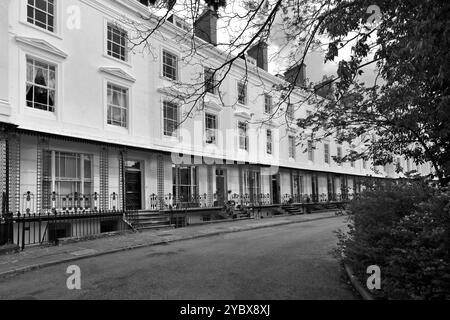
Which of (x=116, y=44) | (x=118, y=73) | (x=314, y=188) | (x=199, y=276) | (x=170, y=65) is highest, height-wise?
(x=116, y=44)

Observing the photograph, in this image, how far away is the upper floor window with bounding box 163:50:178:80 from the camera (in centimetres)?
2023

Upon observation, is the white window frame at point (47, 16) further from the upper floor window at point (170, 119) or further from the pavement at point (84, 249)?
the pavement at point (84, 249)

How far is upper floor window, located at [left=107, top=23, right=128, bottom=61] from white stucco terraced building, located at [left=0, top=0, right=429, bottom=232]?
0.15 feet

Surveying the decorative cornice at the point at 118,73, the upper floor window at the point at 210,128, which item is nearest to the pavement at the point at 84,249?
the decorative cornice at the point at 118,73

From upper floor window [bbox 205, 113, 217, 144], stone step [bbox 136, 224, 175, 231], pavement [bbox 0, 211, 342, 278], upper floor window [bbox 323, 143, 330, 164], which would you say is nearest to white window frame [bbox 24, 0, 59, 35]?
pavement [bbox 0, 211, 342, 278]

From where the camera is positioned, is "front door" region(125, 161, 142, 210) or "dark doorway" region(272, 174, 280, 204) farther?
"dark doorway" region(272, 174, 280, 204)

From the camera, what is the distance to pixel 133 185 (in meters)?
18.2

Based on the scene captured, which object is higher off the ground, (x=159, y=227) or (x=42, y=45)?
(x=42, y=45)

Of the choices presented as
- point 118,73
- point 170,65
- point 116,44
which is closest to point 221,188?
point 170,65

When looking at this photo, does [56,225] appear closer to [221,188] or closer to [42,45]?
[42,45]

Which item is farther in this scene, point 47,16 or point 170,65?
point 170,65

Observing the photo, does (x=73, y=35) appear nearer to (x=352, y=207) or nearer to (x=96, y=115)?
(x=96, y=115)

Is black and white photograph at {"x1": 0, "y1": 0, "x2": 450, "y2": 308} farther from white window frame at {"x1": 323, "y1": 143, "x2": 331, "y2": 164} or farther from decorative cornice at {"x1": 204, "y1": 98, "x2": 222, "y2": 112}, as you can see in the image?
white window frame at {"x1": 323, "y1": 143, "x2": 331, "y2": 164}

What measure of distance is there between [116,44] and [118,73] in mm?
1577
